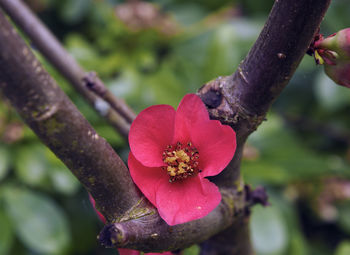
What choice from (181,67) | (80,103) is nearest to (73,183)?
(80,103)

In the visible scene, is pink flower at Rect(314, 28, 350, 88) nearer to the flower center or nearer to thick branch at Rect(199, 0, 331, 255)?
thick branch at Rect(199, 0, 331, 255)

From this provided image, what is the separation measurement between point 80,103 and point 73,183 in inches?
10.2

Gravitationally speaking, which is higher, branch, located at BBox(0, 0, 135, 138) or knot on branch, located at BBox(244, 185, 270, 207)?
branch, located at BBox(0, 0, 135, 138)

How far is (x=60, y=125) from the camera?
11.3 inches

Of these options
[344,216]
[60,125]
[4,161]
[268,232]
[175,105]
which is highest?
[60,125]


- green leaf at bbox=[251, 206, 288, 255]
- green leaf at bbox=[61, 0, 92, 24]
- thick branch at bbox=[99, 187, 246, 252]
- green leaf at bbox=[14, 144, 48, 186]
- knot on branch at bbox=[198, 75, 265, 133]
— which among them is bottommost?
green leaf at bbox=[251, 206, 288, 255]

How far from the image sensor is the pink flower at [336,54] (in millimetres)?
305

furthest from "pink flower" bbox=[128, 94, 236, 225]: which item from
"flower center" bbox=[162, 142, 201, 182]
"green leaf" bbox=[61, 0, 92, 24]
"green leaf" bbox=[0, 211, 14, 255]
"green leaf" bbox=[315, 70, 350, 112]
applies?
"green leaf" bbox=[61, 0, 92, 24]

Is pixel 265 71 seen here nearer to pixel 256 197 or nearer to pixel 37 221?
pixel 256 197

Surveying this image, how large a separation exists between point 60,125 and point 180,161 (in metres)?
0.13

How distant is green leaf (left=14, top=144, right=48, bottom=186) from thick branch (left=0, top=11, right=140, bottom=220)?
82cm

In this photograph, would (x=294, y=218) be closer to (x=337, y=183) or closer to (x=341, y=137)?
(x=337, y=183)

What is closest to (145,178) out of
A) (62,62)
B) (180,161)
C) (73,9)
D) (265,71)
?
(180,161)

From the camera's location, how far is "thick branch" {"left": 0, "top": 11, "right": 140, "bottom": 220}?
0.85 ft
